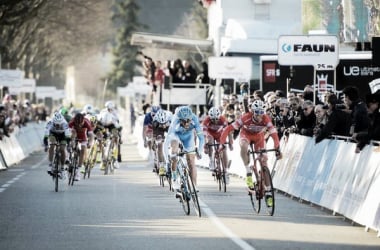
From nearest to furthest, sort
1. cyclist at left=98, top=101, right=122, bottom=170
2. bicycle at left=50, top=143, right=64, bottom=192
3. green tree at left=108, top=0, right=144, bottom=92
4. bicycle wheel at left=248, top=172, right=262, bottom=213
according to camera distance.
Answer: bicycle wheel at left=248, top=172, right=262, bottom=213 < bicycle at left=50, top=143, right=64, bottom=192 < cyclist at left=98, top=101, right=122, bottom=170 < green tree at left=108, top=0, right=144, bottom=92

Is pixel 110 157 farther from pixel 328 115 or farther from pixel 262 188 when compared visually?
pixel 262 188

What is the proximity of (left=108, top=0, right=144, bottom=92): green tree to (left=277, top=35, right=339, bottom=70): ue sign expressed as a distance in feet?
370

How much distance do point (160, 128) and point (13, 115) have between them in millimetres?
21185

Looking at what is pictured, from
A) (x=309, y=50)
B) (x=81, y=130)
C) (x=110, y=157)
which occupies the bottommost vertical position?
(x=110, y=157)

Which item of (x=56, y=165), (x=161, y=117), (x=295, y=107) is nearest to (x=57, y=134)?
(x=56, y=165)

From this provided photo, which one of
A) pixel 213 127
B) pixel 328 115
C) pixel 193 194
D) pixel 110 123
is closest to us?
pixel 193 194

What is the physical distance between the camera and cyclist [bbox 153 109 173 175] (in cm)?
2894

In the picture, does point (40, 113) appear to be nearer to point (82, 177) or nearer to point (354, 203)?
point (82, 177)

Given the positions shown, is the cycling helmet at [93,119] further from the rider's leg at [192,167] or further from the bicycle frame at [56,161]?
the rider's leg at [192,167]

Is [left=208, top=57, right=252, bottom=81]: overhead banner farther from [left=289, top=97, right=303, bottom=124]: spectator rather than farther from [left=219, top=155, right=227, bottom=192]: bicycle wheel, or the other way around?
[left=219, top=155, right=227, bottom=192]: bicycle wheel

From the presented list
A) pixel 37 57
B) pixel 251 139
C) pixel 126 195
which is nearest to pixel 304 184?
pixel 251 139

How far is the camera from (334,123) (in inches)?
894

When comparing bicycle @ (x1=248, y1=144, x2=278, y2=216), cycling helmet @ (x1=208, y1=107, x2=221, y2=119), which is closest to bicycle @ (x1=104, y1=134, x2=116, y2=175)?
cycling helmet @ (x1=208, y1=107, x2=221, y2=119)

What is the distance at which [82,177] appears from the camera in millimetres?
33125
